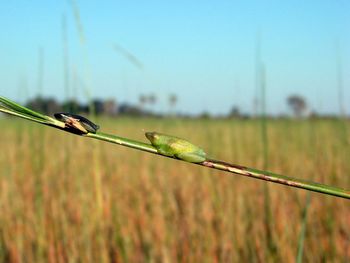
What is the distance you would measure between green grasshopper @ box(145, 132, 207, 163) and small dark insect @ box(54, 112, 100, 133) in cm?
3

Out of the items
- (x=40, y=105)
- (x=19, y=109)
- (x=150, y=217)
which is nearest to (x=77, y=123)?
(x=19, y=109)

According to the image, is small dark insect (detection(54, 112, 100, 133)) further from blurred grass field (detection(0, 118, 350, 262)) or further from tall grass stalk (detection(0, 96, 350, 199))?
blurred grass field (detection(0, 118, 350, 262))

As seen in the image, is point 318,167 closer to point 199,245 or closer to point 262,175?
point 199,245

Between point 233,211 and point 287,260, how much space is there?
321 millimetres

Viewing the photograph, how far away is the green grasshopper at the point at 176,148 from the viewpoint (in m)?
0.19

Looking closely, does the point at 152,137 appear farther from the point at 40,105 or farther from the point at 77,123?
the point at 40,105

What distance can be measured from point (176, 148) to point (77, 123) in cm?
4

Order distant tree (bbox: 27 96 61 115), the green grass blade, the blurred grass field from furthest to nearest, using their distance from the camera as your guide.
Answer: distant tree (bbox: 27 96 61 115) < the blurred grass field < the green grass blade

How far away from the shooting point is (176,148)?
204 mm

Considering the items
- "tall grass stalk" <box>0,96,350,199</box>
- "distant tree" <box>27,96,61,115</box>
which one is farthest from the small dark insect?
"distant tree" <box>27,96,61,115</box>

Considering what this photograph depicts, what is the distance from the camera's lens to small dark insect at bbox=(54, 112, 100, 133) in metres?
0.19

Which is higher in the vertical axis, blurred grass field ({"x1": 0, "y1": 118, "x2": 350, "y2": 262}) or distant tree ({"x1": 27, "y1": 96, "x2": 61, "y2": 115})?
distant tree ({"x1": 27, "y1": 96, "x2": 61, "y2": 115})

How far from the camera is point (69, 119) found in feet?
0.64

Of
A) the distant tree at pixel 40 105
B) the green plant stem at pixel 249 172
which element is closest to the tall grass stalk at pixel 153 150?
the green plant stem at pixel 249 172
